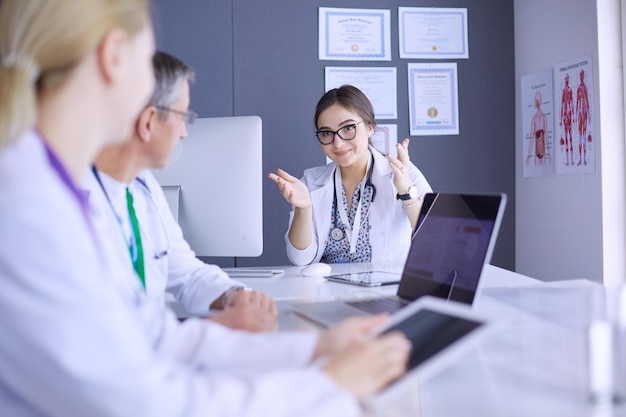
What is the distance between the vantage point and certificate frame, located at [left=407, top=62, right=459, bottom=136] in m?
3.82

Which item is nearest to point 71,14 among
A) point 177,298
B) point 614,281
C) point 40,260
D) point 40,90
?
point 40,90

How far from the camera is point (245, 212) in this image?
2.13 m

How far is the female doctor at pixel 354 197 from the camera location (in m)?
2.74

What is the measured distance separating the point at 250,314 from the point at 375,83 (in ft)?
8.28

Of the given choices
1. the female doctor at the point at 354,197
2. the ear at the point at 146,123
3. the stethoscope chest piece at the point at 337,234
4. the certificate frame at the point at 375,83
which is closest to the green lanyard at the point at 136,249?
the ear at the point at 146,123

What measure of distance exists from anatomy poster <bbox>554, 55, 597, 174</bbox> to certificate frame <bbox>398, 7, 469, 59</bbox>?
0.68 m

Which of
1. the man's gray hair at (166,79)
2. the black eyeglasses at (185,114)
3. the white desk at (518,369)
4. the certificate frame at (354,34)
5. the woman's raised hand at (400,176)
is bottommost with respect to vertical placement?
the white desk at (518,369)

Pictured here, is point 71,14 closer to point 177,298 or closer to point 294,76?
point 177,298

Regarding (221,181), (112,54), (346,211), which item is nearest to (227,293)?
(221,181)

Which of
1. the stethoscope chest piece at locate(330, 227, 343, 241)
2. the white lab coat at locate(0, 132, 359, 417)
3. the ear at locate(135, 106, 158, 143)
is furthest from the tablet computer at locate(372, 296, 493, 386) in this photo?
the stethoscope chest piece at locate(330, 227, 343, 241)

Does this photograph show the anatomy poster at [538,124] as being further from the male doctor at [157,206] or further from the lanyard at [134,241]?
the lanyard at [134,241]

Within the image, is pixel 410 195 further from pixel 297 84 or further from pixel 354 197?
pixel 297 84

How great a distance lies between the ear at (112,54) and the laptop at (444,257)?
0.81 meters

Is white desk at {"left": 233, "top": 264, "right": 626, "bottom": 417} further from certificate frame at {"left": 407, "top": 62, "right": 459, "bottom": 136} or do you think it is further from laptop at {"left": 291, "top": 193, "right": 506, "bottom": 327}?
certificate frame at {"left": 407, "top": 62, "right": 459, "bottom": 136}
